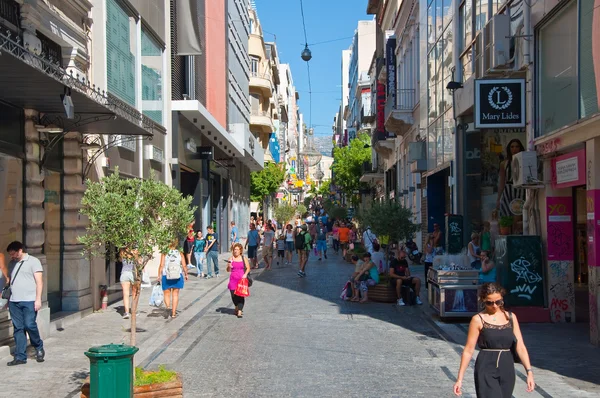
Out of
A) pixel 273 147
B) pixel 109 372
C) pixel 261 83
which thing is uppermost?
pixel 261 83

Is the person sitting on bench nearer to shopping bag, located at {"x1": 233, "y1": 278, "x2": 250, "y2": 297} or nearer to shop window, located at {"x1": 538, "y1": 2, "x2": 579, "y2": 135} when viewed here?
shopping bag, located at {"x1": 233, "y1": 278, "x2": 250, "y2": 297}

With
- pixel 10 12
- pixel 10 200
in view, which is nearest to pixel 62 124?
pixel 10 200

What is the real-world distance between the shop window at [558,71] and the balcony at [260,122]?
139ft

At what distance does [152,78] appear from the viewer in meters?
21.9

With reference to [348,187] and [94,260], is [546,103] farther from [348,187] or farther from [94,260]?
[348,187]

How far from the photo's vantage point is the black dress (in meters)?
5.80

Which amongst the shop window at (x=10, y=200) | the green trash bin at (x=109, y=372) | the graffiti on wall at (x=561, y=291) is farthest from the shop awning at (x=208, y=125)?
the green trash bin at (x=109, y=372)

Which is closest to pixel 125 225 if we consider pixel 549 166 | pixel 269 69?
pixel 549 166

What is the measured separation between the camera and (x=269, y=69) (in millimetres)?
63719

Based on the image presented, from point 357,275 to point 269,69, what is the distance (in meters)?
48.4

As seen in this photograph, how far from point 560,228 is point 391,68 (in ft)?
79.0

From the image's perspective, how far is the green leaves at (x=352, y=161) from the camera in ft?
227

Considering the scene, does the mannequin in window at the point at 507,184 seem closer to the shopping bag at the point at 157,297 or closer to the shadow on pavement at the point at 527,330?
the shadow on pavement at the point at 527,330

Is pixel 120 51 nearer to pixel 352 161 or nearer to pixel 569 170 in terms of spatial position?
pixel 569 170
